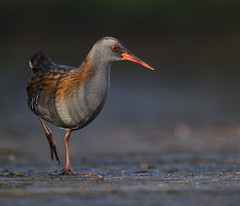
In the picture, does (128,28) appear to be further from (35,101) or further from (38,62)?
(35,101)

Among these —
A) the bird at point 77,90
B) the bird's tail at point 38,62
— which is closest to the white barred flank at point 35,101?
the bird at point 77,90

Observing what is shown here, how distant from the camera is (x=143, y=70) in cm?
2484

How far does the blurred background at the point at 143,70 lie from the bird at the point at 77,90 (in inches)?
91.3

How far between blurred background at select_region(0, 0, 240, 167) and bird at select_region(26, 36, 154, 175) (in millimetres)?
2318

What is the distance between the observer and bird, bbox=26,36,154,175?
7.64 m

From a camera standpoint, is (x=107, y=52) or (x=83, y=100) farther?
(x=107, y=52)

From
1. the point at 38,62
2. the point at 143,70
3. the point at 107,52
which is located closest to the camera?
the point at 107,52

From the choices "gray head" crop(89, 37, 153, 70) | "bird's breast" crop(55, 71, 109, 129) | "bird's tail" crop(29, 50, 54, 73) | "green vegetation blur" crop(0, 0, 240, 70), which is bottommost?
"bird's breast" crop(55, 71, 109, 129)

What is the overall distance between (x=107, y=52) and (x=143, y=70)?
16.9m

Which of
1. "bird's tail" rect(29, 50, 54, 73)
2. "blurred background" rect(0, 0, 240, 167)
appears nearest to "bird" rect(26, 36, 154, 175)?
"bird's tail" rect(29, 50, 54, 73)

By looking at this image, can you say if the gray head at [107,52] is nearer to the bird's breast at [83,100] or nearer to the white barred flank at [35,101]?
the bird's breast at [83,100]

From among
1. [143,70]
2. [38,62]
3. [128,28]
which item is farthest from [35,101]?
[128,28]

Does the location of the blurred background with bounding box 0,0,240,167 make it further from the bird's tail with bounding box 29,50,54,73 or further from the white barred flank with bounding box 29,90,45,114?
the white barred flank with bounding box 29,90,45,114

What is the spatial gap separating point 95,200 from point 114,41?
3.16 m
